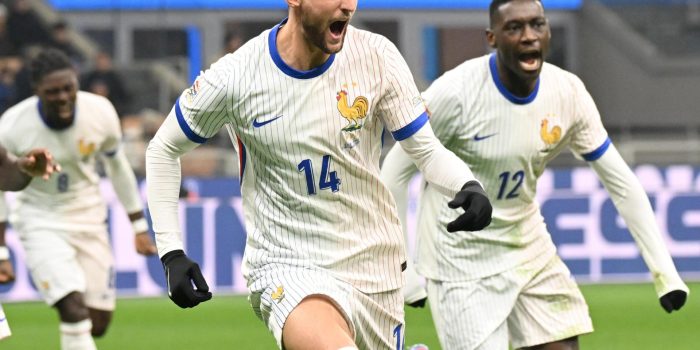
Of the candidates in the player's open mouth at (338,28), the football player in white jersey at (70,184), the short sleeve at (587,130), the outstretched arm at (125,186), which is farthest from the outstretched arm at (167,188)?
the outstretched arm at (125,186)

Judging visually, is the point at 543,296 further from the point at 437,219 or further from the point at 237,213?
the point at 237,213

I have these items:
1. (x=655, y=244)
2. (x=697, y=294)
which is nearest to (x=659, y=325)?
(x=697, y=294)

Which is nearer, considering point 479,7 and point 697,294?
point 697,294

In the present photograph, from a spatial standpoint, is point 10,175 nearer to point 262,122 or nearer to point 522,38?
point 262,122

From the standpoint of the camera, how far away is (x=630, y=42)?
21156 millimetres

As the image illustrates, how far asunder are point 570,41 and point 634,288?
23.2ft

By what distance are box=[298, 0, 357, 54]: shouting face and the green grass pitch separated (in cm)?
550

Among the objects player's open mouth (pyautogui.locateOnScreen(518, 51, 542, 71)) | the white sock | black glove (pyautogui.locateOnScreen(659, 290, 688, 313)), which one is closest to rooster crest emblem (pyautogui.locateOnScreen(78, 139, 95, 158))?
the white sock

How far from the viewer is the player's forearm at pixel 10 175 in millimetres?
6125

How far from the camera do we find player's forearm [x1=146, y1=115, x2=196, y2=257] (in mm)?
5359

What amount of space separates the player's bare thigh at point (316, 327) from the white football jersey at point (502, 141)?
4.96 ft

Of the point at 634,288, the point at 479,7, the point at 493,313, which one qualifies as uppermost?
the point at 479,7

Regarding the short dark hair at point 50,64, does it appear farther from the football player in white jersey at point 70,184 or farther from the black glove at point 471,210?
the black glove at point 471,210

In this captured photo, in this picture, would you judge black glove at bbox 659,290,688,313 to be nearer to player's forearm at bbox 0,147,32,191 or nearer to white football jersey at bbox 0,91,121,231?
player's forearm at bbox 0,147,32,191
